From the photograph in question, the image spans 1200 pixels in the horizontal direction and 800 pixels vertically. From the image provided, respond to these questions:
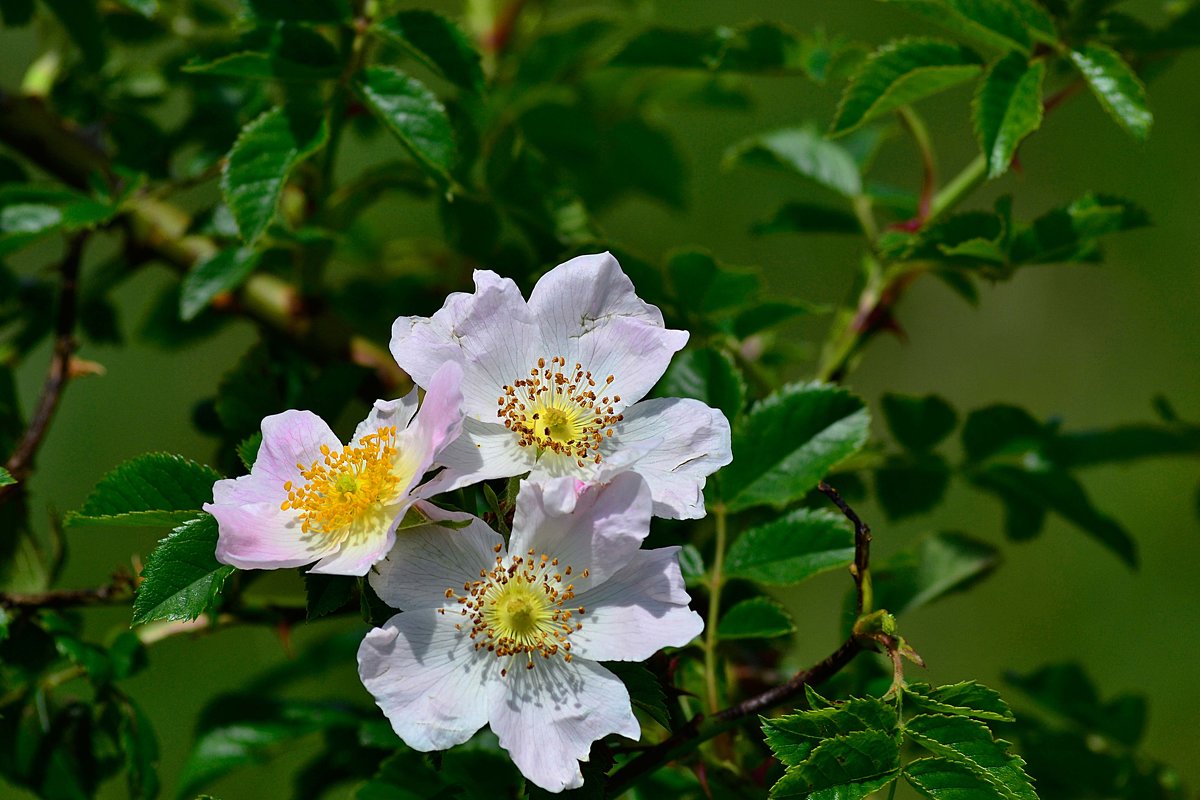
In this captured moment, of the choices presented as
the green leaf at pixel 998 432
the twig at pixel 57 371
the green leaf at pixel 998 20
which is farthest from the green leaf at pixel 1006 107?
the twig at pixel 57 371

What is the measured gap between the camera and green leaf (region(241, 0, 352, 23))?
1.04m

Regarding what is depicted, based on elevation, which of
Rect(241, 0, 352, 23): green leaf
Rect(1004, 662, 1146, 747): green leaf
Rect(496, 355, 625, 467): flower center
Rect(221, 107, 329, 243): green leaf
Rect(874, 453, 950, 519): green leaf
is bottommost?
Rect(1004, 662, 1146, 747): green leaf

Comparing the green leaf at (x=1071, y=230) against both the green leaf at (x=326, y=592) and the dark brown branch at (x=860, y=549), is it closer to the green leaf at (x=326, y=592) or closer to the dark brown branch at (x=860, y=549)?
the dark brown branch at (x=860, y=549)

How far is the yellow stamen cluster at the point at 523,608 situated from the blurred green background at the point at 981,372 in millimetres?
1498

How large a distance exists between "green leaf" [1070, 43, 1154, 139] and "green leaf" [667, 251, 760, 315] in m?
0.36

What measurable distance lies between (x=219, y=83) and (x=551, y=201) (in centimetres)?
49

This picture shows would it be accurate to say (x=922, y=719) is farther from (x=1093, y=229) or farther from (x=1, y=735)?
(x=1, y=735)

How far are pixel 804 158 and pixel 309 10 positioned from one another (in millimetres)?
613

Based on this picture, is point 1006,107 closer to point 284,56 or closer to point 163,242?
point 284,56

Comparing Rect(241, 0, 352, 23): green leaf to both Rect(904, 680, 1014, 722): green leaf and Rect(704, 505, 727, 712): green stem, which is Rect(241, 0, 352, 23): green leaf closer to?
Rect(704, 505, 727, 712): green stem

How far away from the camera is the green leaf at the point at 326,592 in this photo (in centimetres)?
77

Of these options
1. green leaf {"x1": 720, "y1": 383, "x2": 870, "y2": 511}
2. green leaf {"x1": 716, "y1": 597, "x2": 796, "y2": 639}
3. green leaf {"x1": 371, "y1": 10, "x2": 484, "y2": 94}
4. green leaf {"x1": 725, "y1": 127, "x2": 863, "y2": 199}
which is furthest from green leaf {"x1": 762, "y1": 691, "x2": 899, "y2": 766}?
green leaf {"x1": 725, "y1": 127, "x2": 863, "y2": 199}

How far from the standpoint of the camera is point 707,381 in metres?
1.01

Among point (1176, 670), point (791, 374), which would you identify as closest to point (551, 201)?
point (791, 374)
